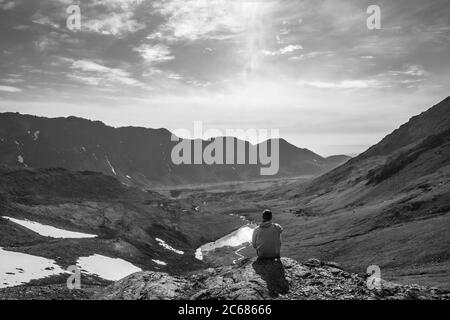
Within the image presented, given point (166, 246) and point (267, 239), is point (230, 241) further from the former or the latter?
point (267, 239)

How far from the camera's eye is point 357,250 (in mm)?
87750

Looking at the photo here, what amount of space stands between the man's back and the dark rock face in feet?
2.56

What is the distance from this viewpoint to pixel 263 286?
19.4 m

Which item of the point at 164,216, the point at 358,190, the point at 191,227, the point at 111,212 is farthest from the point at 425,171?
the point at 111,212

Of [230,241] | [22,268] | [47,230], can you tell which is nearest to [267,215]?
[22,268]

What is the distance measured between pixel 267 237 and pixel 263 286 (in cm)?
297

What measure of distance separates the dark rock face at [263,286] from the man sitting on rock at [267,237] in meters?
0.76

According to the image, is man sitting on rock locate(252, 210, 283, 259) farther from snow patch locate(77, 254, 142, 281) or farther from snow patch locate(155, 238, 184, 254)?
snow patch locate(155, 238, 184, 254)

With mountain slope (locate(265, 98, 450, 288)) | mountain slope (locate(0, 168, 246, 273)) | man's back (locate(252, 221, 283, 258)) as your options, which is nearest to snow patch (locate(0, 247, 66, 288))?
mountain slope (locate(0, 168, 246, 273))

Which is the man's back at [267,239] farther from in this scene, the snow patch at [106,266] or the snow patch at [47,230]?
the snow patch at [47,230]

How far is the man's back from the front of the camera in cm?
2153

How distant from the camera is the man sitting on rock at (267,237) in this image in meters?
21.5

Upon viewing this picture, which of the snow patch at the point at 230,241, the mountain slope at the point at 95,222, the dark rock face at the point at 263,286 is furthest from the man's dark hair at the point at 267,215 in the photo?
the snow patch at the point at 230,241
